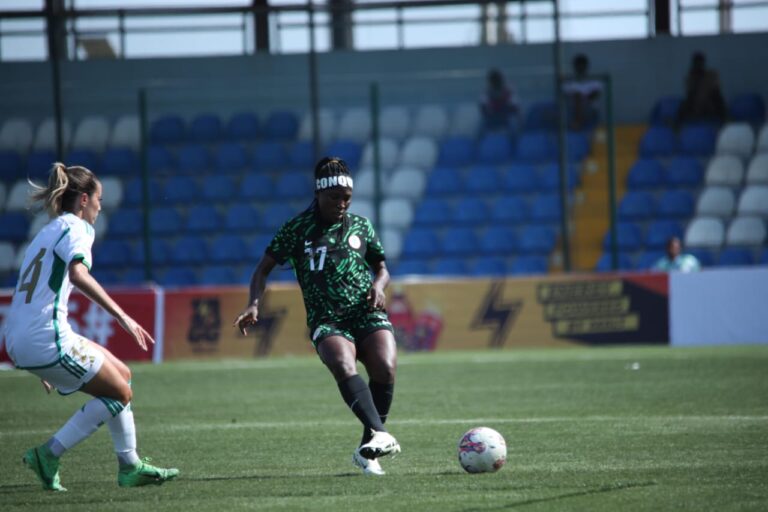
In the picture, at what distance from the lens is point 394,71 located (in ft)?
94.0

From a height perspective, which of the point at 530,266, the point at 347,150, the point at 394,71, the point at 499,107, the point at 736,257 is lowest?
the point at 530,266

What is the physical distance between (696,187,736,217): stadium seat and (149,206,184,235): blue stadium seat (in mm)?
10695

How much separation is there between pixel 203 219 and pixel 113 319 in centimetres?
558

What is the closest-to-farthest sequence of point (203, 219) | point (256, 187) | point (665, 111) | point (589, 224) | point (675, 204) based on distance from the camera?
1. point (589, 224)
2. point (675, 204)
3. point (203, 219)
4. point (256, 187)
5. point (665, 111)

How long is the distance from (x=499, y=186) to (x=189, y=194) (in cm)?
657

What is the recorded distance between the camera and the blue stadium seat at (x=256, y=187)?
25734 millimetres

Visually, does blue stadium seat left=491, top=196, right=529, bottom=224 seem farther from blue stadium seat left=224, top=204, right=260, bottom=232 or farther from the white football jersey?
the white football jersey

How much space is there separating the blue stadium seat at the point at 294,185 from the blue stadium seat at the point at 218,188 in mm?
970

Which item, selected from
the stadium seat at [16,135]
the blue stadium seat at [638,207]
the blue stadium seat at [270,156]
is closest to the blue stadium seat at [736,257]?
the blue stadium seat at [638,207]

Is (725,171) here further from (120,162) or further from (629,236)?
(120,162)

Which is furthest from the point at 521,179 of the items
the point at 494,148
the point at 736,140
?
the point at 736,140

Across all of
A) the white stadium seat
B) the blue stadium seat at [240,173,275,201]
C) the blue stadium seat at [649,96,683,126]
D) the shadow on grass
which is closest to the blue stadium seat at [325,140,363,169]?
the blue stadium seat at [240,173,275,201]

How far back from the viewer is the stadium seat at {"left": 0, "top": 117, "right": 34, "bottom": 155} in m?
25.4

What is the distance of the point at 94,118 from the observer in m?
26.5
